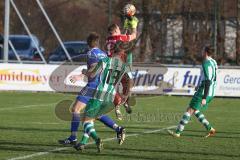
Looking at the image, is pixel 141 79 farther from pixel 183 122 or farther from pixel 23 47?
pixel 23 47

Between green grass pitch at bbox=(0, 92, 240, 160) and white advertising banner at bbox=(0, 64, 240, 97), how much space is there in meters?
3.30

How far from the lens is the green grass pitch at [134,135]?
12.7m

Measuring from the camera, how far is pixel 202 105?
15.6m

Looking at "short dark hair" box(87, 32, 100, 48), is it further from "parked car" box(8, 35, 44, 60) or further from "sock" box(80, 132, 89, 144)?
"parked car" box(8, 35, 44, 60)

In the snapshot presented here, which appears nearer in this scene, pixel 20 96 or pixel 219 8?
pixel 20 96

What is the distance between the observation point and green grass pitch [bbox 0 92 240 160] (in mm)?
12656

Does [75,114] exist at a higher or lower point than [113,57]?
lower

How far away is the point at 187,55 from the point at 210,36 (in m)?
1.81

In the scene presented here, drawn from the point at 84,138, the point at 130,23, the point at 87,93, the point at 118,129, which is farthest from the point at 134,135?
the point at 84,138

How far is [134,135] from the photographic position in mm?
16031

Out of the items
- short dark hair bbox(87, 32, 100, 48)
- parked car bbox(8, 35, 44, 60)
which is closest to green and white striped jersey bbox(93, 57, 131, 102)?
short dark hair bbox(87, 32, 100, 48)

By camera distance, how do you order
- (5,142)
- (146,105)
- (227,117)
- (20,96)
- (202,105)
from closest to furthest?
(5,142), (202,105), (227,117), (146,105), (20,96)

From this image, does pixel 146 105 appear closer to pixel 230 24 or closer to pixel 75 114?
pixel 75 114

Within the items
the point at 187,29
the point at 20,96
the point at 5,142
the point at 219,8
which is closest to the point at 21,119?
the point at 5,142
